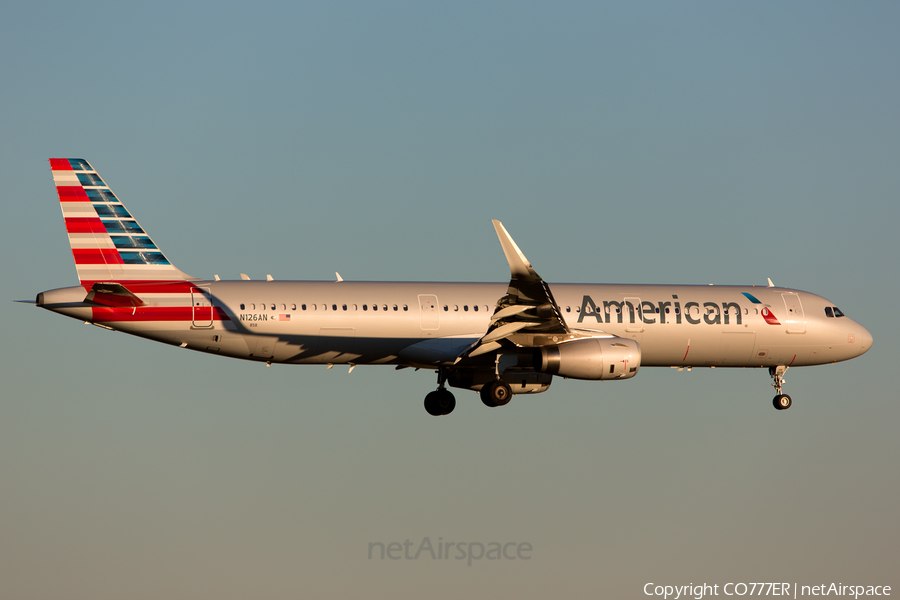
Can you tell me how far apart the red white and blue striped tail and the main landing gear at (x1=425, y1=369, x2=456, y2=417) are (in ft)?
27.0

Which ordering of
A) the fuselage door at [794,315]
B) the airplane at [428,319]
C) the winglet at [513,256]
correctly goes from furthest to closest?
1. the fuselage door at [794,315]
2. the airplane at [428,319]
3. the winglet at [513,256]

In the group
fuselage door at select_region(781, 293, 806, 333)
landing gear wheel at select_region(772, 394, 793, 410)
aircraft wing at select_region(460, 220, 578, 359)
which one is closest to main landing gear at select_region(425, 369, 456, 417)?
aircraft wing at select_region(460, 220, 578, 359)

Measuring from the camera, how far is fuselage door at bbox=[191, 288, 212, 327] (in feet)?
89.0

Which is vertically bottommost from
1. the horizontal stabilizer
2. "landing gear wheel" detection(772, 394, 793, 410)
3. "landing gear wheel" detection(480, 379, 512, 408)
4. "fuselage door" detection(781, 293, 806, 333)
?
"landing gear wheel" detection(480, 379, 512, 408)

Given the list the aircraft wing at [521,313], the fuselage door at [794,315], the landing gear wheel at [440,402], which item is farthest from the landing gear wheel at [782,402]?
the landing gear wheel at [440,402]

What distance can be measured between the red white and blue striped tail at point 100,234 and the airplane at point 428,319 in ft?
0.09

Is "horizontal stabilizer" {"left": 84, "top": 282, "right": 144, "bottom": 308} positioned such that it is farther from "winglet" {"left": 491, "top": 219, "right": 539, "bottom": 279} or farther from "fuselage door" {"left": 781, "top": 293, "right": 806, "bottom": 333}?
"fuselage door" {"left": 781, "top": 293, "right": 806, "bottom": 333}

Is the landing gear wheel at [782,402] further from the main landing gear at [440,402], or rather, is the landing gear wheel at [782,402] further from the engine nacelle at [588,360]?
the main landing gear at [440,402]

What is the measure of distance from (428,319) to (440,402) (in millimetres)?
3198

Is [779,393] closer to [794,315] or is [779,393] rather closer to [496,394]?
[794,315]

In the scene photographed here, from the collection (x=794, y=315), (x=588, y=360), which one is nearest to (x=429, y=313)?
(x=588, y=360)

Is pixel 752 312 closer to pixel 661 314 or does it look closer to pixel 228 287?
pixel 661 314

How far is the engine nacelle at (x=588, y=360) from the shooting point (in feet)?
82.2

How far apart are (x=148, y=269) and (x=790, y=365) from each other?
20.1 meters
